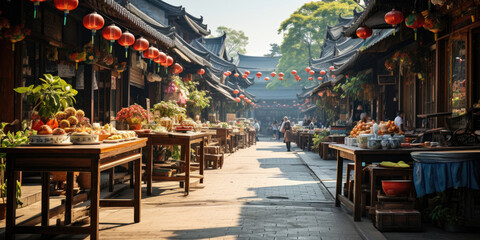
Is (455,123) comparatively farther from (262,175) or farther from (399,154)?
(262,175)

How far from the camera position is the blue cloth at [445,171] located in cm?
554

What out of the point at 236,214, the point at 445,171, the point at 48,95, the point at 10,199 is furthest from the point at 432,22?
the point at 10,199

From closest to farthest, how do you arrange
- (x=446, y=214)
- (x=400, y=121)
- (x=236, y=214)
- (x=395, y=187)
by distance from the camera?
1. (x=446, y=214)
2. (x=395, y=187)
3. (x=236, y=214)
4. (x=400, y=121)

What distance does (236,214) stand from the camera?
678 centimetres

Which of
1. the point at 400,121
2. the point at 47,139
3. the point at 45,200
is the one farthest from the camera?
the point at 400,121

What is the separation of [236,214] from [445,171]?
9.52 feet

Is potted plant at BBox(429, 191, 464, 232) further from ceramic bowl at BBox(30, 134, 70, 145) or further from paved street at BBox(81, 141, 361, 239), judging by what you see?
ceramic bowl at BBox(30, 134, 70, 145)

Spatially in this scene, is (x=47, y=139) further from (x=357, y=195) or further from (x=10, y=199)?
(x=357, y=195)

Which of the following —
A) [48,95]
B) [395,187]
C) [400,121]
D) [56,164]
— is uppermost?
[48,95]

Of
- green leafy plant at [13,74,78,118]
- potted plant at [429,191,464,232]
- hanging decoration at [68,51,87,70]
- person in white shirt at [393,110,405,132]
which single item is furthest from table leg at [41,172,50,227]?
person in white shirt at [393,110,405,132]

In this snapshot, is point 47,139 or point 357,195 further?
point 357,195

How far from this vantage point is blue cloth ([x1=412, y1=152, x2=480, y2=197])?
18.2ft

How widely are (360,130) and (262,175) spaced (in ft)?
14.7

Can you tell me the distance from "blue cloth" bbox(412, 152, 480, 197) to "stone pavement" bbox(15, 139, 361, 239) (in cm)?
110
